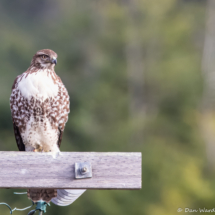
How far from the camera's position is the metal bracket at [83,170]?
289cm

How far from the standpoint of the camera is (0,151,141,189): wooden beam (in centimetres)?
288

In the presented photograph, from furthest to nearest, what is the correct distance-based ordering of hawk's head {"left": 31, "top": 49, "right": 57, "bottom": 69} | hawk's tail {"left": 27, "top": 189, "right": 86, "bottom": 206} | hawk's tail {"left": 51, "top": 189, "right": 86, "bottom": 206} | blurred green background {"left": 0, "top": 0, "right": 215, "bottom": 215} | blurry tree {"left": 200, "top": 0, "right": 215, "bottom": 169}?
blurry tree {"left": 200, "top": 0, "right": 215, "bottom": 169} → blurred green background {"left": 0, "top": 0, "right": 215, "bottom": 215} → hawk's head {"left": 31, "top": 49, "right": 57, "bottom": 69} → hawk's tail {"left": 27, "top": 189, "right": 86, "bottom": 206} → hawk's tail {"left": 51, "top": 189, "right": 86, "bottom": 206}

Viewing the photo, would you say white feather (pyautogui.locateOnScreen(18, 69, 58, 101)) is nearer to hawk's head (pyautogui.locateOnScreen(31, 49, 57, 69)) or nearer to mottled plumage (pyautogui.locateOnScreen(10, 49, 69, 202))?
mottled plumage (pyautogui.locateOnScreen(10, 49, 69, 202))

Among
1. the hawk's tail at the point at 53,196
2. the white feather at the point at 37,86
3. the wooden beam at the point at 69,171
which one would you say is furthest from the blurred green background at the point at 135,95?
the wooden beam at the point at 69,171

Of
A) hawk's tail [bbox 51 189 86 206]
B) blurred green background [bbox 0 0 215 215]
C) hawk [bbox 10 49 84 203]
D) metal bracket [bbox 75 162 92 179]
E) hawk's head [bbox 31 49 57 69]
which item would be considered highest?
blurred green background [bbox 0 0 215 215]

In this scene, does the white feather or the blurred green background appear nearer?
the white feather

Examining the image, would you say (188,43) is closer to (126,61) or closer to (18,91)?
A: (126,61)

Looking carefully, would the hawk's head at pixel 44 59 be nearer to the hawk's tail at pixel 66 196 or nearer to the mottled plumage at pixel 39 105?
the mottled plumage at pixel 39 105

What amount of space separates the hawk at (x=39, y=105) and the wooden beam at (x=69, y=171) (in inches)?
39.6

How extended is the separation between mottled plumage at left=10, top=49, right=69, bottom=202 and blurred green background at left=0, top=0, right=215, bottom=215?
5787 millimetres

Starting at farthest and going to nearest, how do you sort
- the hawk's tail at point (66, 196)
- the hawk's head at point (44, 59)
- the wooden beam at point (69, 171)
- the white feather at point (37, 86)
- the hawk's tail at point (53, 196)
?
1. the hawk's head at point (44, 59)
2. the white feather at point (37, 86)
3. the hawk's tail at point (53, 196)
4. the hawk's tail at point (66, 196)
5. the wooden beam at point (69, 171)

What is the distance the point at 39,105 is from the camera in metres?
4.10

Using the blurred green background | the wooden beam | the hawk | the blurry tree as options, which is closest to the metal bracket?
the wooden beam

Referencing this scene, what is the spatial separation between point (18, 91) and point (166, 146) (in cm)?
831
